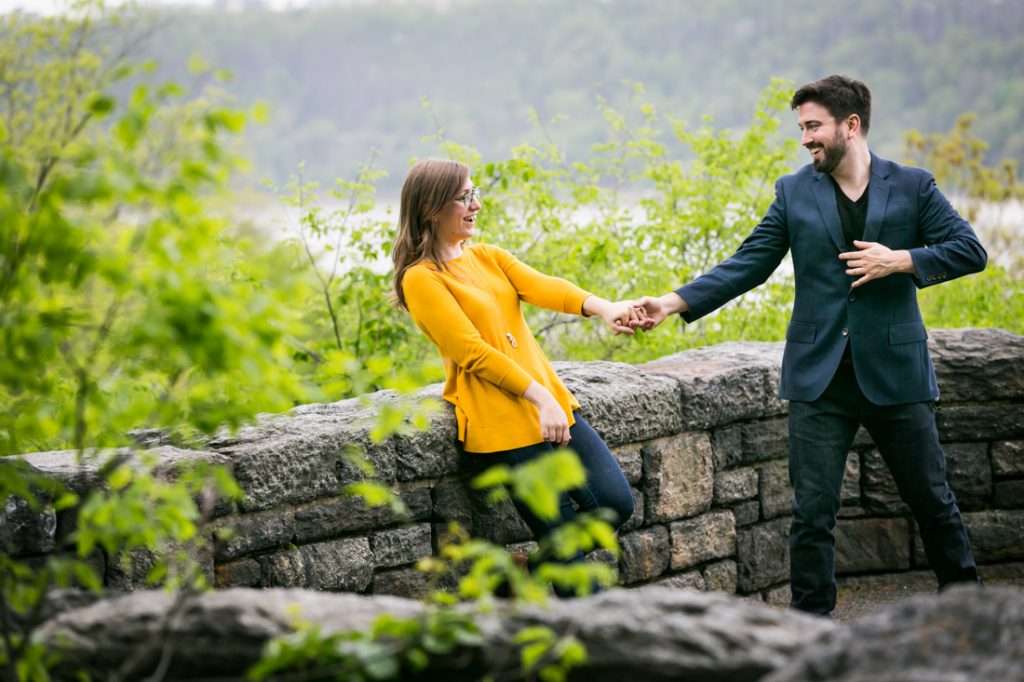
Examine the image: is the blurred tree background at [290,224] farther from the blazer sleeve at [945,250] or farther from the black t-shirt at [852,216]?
the blazer sleeve at [945,250]

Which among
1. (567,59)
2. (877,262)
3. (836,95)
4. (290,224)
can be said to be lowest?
(877,262)

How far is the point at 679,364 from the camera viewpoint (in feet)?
14.4

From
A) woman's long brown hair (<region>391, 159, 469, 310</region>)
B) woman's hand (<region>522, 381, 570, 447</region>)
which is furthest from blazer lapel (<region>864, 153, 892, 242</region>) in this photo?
woman's long brown hair (<region>391, 159, 469, 310</region>)

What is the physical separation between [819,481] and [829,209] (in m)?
0.87

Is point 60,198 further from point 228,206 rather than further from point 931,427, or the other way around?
point 228,206

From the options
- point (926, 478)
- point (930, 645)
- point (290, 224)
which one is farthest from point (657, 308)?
point (290, 224)

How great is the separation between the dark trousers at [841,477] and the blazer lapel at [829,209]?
0.42 meters

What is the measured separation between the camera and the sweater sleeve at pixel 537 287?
3699 mm

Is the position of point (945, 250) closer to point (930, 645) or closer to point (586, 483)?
point (586, 483)

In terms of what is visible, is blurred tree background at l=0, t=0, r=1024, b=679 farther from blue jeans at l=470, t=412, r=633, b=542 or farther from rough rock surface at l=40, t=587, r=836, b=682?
blue jeans at l=470, t=412, r=633, b=542

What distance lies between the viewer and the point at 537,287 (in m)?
3.70

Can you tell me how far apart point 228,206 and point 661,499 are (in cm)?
1723

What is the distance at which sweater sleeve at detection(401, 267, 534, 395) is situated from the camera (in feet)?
11.1

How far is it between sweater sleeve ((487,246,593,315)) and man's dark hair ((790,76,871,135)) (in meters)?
0.96
